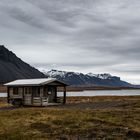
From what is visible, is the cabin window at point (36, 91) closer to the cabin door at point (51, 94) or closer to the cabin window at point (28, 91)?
the cabin window at point (28, 91)

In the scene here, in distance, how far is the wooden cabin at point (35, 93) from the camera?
6431 cm

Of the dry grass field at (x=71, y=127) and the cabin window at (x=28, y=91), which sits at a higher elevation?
the cabin window at (x=28, y=91)

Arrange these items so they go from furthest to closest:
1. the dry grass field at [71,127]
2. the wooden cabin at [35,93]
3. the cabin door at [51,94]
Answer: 1. the cabin door at [51,94]
2. the wooden cabin at [35,93]
3. the dry grass field at [71,127]

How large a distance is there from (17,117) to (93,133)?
12229 millimetres

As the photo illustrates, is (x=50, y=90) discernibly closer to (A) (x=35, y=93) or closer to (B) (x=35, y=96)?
(A) (x=35, y=93)

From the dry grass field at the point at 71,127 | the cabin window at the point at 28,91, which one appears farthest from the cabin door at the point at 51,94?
the dry grass field at the point at 71,127

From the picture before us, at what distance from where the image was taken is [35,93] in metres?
65.4

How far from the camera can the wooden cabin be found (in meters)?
64.3

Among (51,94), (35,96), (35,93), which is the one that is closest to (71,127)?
(35,96)

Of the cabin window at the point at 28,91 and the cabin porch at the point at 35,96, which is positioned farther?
the cabin window at the point at 28,91

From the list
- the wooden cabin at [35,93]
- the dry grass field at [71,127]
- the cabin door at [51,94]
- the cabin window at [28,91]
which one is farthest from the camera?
the cabin door at [51,94]

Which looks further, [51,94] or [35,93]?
[51,94]

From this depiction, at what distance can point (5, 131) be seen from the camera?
30.7 meters

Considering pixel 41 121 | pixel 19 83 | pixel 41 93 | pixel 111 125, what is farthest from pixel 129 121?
pixel 19 83
